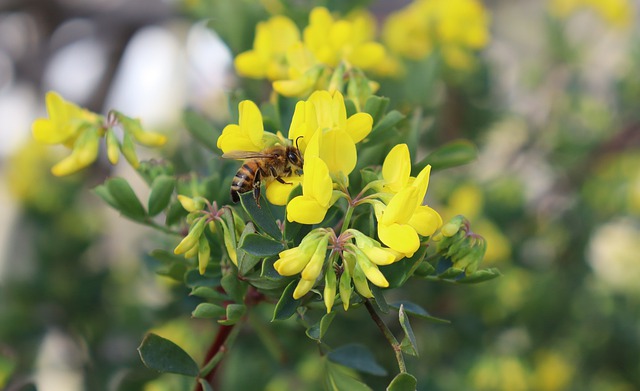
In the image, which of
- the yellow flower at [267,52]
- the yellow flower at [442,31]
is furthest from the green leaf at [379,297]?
the yellow flower at [442,31]

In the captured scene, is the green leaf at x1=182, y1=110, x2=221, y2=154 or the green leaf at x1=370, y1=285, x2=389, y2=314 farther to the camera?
the green leaf at x1=182, y1=110, x2=221, y2=154

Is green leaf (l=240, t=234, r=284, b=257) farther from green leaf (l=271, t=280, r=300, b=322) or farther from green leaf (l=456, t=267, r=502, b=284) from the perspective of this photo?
green leaf (l=456, t=267, r=502, b=284)

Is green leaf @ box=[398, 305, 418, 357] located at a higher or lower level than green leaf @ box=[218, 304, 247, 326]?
higher

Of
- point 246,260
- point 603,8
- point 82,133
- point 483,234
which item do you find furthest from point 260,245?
point 603,8

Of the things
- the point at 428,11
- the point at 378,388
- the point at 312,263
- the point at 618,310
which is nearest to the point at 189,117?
the point at 312,263

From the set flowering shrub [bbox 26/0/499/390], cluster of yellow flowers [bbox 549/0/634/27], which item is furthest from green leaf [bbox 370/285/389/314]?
cluster of yellow flowers [bbox 549/0/634/27]

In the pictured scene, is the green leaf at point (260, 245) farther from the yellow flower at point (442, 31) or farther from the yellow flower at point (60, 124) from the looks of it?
the yellow flower at point (442, 31)
